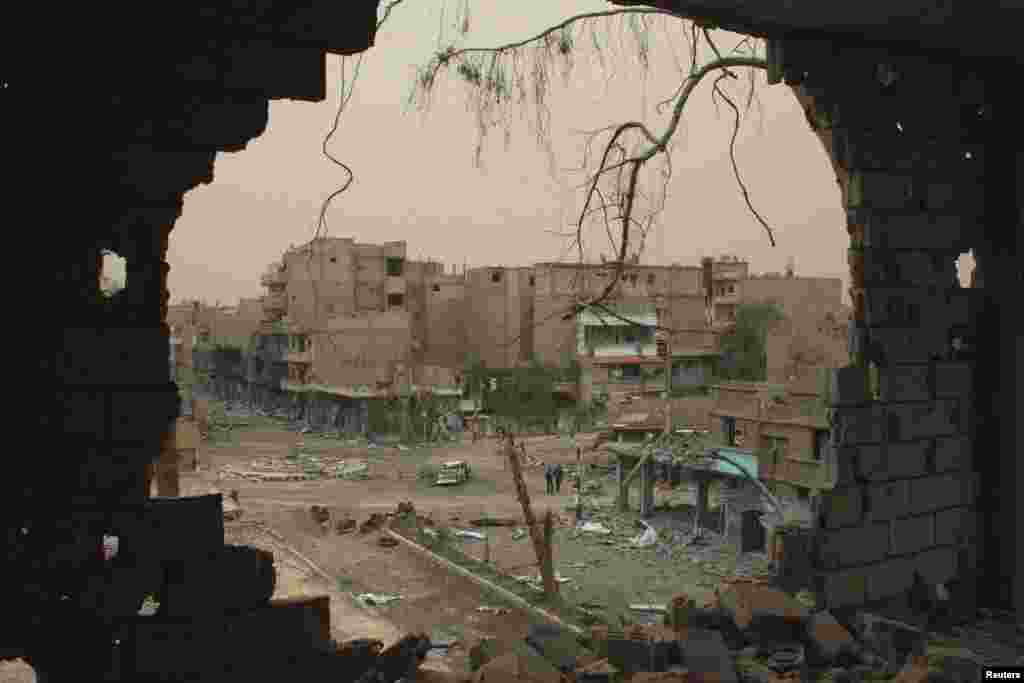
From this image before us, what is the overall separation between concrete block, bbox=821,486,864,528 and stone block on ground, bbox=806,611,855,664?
58 centimetres

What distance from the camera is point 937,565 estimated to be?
5934mm

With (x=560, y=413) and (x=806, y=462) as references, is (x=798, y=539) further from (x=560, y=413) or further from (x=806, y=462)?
(x=560, y=413)

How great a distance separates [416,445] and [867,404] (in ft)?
111

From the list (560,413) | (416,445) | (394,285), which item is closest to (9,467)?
(416,445)

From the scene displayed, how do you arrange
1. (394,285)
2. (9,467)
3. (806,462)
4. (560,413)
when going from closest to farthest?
(9,467) → (806,462) → (560,413) → (394,285)

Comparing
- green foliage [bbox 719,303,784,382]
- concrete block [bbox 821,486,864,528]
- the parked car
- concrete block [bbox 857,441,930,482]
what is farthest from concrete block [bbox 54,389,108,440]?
green foliage [bbox 719,303,784,382]

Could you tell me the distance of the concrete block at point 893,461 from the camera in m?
5.57

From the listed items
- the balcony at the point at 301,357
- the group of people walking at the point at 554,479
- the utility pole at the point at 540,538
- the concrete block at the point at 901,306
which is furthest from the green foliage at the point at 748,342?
the concrete block at the point at 901,306

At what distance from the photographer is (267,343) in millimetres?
47188

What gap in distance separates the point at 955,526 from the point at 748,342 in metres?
36.6

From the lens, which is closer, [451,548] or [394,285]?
[451,548]

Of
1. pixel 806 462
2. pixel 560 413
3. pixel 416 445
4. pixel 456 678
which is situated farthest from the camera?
pixel 560 413

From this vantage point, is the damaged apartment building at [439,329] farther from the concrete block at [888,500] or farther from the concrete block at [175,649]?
the concrete block at [175,649]

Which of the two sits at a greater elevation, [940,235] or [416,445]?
[940,235]
